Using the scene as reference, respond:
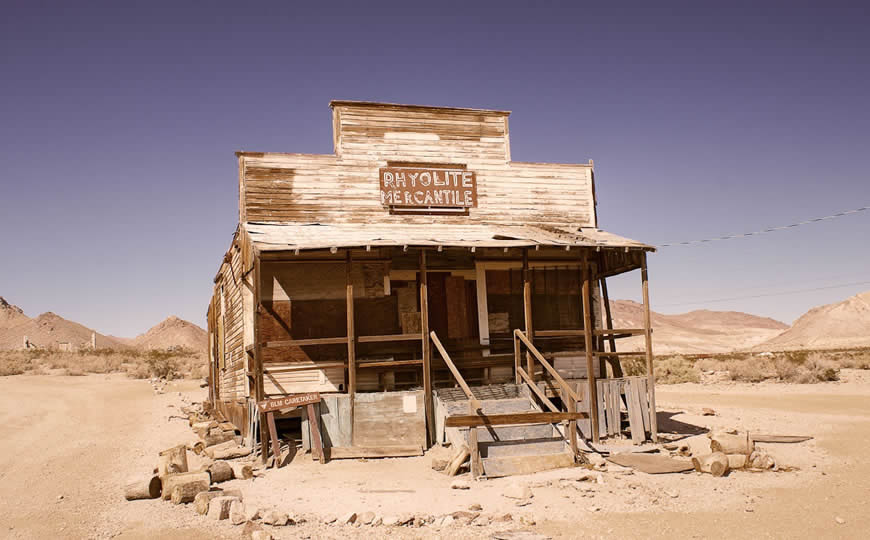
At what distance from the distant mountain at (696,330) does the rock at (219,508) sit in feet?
219

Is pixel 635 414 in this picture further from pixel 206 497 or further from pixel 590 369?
pixel 206 497

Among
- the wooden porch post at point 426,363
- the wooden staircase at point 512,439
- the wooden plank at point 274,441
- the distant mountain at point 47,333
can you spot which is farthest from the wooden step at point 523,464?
the distant mountain at point 47,333

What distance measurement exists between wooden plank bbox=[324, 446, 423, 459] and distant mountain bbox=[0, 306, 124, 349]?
8467 cm

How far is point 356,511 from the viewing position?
8.75 metres

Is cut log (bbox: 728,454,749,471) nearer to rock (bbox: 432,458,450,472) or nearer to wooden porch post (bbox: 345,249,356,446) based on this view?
rock (bbox: 432,458,450,472)

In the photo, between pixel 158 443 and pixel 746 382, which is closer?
pixel 158 443

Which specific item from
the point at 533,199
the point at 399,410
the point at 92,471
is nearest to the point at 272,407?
the point at 399,410

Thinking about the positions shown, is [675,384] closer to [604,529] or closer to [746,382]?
[746,382]

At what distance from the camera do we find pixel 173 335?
10475 cm

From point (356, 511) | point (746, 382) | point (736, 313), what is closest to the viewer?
point (356, 511)

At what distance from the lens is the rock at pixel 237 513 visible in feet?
27.3

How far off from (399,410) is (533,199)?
655cm

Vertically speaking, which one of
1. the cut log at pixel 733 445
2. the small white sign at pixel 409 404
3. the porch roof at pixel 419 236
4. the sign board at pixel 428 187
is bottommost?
the cut log at pixel 733 445

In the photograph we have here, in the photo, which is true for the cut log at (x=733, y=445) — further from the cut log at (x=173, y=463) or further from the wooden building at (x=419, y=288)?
the cut log at (x=173, y=463)
